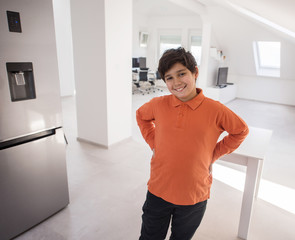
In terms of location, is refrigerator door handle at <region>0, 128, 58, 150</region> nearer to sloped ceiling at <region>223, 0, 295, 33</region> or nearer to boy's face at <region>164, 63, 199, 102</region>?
boy's face at <region>164, 63, 199, 102</region>

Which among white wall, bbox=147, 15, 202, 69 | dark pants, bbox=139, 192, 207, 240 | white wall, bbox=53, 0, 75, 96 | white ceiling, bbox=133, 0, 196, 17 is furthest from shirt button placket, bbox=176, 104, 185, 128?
white wall, bbox=147, 15, 202, 69

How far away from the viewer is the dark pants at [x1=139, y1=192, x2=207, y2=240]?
54.2 inches

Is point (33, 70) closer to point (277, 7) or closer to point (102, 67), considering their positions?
point (102, 67)

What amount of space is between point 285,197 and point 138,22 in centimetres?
826

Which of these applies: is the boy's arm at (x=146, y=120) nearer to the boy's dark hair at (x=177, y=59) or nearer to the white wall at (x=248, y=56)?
the boy's dark hair at (x=177, y=59)

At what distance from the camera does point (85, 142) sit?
13.4 ft

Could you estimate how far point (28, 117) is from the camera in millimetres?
1967

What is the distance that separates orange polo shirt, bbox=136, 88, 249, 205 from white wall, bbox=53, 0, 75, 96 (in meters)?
6.42

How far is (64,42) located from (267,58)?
20.5 ft

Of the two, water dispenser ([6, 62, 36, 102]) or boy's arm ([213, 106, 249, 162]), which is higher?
water dispenser ([6, 62, 36, 102])

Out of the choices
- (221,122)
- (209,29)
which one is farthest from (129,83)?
(209,29)

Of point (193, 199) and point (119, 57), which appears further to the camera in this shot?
point (119, 57)

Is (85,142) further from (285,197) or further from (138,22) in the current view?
(138,22)

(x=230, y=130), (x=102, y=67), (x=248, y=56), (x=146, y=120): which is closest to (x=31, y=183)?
(x=146, y=120)
